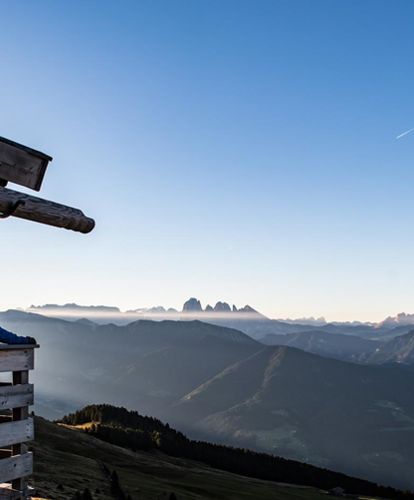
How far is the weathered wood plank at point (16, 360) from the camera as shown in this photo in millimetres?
10562

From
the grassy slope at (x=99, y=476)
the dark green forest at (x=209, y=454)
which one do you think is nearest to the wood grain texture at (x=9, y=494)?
the grassy slope at (x=99, y=476)

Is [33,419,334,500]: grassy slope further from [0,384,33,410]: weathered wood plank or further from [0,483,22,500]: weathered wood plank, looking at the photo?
[0,384,33,410]: weathered wood plank

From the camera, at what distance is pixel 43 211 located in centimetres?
705

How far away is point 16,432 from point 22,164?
6.12m

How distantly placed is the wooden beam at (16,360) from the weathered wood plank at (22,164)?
4852mm

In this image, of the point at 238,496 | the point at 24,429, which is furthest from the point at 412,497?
the point at 24,429

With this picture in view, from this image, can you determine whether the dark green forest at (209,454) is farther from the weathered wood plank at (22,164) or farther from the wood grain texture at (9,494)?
the weathered wood plank at (22,164)

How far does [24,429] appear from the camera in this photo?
10781 millimetres

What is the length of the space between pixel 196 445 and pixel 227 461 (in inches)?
509

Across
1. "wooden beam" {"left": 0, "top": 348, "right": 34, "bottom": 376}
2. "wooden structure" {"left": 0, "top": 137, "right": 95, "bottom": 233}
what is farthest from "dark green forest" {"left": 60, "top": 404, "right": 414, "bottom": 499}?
"wooden structure" {"left": 0, "top": 137, "right": 95, "bottom": 233}

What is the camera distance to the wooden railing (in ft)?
33.9

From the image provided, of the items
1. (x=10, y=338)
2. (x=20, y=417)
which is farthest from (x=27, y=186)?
(x=20, y=417)

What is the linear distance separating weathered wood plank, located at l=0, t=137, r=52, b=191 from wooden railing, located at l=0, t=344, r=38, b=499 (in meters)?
4.64

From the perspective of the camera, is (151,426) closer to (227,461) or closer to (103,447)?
(227,461)
